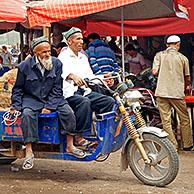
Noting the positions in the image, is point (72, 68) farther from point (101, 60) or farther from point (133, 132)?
point (133, 132)

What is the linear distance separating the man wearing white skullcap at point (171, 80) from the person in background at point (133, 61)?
3039 mm

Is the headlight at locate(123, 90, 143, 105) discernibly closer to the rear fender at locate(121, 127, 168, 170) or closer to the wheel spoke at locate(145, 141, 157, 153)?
the rear fender at locate(121, 127, 168, 170)

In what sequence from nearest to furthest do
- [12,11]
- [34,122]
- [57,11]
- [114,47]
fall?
[34,122] → [12,11] → [57,11] → [114,47]

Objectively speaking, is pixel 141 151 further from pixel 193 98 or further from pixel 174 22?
pixel 174 22

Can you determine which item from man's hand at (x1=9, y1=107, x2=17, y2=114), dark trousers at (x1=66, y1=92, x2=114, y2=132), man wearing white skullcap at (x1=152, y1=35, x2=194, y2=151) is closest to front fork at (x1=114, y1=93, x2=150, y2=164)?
dark trousers at (x1=66, y1=92, x2=114, y2=132)

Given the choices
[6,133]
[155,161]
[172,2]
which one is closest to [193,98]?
[172,2]

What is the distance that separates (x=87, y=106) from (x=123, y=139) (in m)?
0.69

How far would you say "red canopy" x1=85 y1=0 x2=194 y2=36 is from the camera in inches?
436

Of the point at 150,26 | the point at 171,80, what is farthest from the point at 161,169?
the point at 150,26

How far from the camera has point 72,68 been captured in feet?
20.2

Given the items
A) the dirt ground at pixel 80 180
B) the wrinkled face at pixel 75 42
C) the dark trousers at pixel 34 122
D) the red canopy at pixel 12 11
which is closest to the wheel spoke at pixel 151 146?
the dirt ground at pixel 80 180

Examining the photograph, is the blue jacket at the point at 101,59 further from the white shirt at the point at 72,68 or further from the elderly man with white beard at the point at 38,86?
the elderly man with white beard at the point at 38,86

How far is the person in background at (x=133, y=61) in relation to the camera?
11.3 metres

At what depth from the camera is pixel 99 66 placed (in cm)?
675
